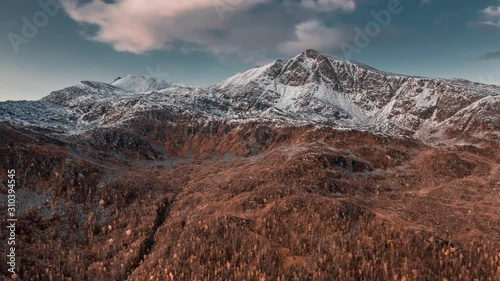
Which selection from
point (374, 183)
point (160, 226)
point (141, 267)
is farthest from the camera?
point (374, 183)

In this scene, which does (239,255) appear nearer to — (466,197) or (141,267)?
(141,267)

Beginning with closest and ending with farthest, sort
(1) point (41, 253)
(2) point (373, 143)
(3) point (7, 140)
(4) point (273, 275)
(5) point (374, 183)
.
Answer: (4) point (273, 275)
(1) point (41, 253)
(3) point (7, 140)
(5) point (374, 183)
(2) point (373, 143)

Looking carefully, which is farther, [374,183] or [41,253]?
[374,183]

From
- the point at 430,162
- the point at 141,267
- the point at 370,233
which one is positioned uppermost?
the point at 430,162

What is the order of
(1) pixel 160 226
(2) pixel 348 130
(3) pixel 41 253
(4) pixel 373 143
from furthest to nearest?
1. (2) pixel 348 130
2. (4) pixel 373 143
3. (1) pixel 160 226
4. (3) pixel 41 253

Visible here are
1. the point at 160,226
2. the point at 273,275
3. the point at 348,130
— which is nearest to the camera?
the point at 273,275

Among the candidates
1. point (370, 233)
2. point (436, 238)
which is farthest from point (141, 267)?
point (436, 238)

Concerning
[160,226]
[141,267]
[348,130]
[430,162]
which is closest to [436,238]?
[141,267]

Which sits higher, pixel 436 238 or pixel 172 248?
pixel 436 238

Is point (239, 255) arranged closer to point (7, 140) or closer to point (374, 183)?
point (374, 183)
